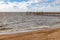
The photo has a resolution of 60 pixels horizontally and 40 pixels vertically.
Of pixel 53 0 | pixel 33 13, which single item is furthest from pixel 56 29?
pixel 53 0

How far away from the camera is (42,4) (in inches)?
35.5

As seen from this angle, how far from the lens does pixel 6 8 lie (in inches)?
31.3

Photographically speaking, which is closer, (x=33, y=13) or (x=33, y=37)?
(x=33, y=37)

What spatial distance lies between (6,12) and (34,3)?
0.22 meters

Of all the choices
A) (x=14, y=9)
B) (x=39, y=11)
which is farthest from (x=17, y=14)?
(x=39, y=11)

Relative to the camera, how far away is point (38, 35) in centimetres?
50

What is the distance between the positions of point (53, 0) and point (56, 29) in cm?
43

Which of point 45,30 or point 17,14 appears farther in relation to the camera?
point 17,14

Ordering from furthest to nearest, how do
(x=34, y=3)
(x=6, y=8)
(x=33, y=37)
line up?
1. (x=34, y=3)
2. (x=6, y=8)
3. (x=33, y=37)

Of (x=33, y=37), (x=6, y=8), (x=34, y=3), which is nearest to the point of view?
(x=33, y=37)

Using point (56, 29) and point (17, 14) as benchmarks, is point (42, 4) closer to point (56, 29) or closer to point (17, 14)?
point (17, 14)

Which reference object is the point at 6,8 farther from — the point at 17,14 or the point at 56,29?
the point at 56,29

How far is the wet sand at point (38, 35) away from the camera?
448 mm

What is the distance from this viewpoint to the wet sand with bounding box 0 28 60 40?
0.45 m
